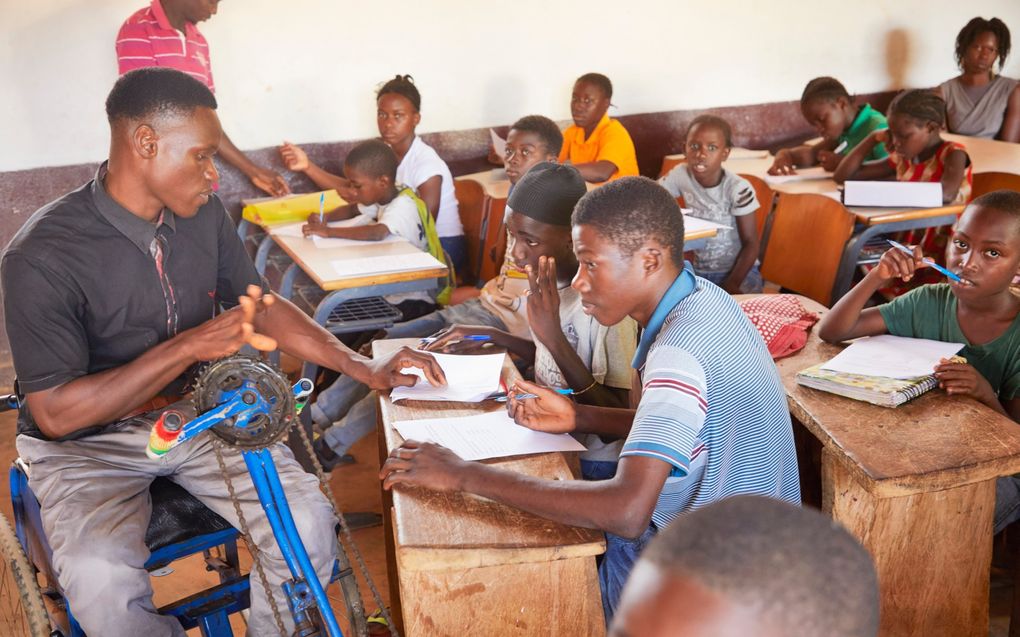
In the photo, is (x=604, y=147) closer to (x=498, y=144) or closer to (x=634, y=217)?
(x=498, y=144)

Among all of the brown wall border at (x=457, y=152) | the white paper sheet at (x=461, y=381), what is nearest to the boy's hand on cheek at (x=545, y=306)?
the white paper sheet at (x=461, y=381)

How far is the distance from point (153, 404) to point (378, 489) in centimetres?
133

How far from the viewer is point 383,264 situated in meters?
3.18

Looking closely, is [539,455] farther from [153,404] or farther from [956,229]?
[956,229]

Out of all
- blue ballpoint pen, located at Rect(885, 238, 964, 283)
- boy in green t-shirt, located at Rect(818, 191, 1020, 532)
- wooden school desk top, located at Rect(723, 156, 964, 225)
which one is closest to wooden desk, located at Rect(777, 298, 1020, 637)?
boy in green t-shirt, located at Rect(818, 191, 1020, 532)

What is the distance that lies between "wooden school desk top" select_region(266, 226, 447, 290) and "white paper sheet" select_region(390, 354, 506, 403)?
1.00 m

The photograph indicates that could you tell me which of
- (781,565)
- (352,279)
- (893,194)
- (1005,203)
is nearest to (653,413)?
(781,565)

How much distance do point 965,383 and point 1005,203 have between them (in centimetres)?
46

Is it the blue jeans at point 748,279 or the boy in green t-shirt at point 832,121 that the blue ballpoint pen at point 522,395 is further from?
the boy in green t-shirt at point 832,121

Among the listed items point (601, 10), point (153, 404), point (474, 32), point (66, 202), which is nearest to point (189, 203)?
point (66, 202)

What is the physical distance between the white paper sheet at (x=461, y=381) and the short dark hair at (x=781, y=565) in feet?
3.80

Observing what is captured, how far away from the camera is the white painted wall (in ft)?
13.7

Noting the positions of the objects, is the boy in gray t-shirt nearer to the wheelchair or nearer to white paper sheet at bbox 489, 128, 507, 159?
white paper sheet at bbox 489, 128, 507, 159

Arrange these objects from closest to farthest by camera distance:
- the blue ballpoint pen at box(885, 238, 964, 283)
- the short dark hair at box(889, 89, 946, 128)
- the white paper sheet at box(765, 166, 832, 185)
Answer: the blue ballpoint pen at box(885, 238, 964, 283)
the short dark hair at box(889, 89, 946, 128)
the white paper sheet at box(765, 166, 832, 185)
